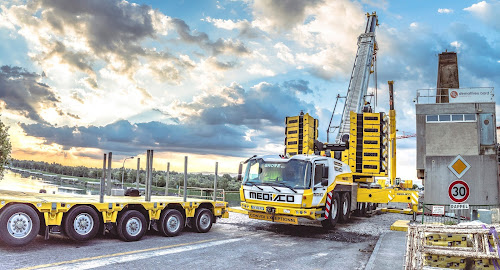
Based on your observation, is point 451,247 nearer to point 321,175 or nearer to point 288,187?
point 288,187

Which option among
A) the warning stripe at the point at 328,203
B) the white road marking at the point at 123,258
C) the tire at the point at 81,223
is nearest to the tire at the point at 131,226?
the tire at the point at 81,223

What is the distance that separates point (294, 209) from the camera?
474 inches

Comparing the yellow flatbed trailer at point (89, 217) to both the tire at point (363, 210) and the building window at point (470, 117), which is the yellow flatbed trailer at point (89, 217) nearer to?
the tire at point (363, 210)

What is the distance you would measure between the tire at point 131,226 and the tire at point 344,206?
7.41 meters

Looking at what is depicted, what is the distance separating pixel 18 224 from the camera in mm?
8273

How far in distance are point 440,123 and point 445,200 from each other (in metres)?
→ 7.61

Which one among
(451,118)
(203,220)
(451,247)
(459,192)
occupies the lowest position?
(203,220)

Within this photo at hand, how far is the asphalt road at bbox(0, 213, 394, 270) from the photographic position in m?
7.73

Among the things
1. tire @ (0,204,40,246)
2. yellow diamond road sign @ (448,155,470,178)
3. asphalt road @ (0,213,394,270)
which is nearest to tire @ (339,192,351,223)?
asphalt road @ (0,213,394,270)

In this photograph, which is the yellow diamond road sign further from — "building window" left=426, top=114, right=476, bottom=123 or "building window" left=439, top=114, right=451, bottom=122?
"building window" left=439, top=114, right=451, bottom=122

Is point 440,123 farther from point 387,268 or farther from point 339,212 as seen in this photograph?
point 387,268

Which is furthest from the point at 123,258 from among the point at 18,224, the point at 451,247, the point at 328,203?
the point at 328,203

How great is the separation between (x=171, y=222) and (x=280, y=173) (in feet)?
12.4

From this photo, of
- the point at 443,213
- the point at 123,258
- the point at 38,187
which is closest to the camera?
the point at 123,258
